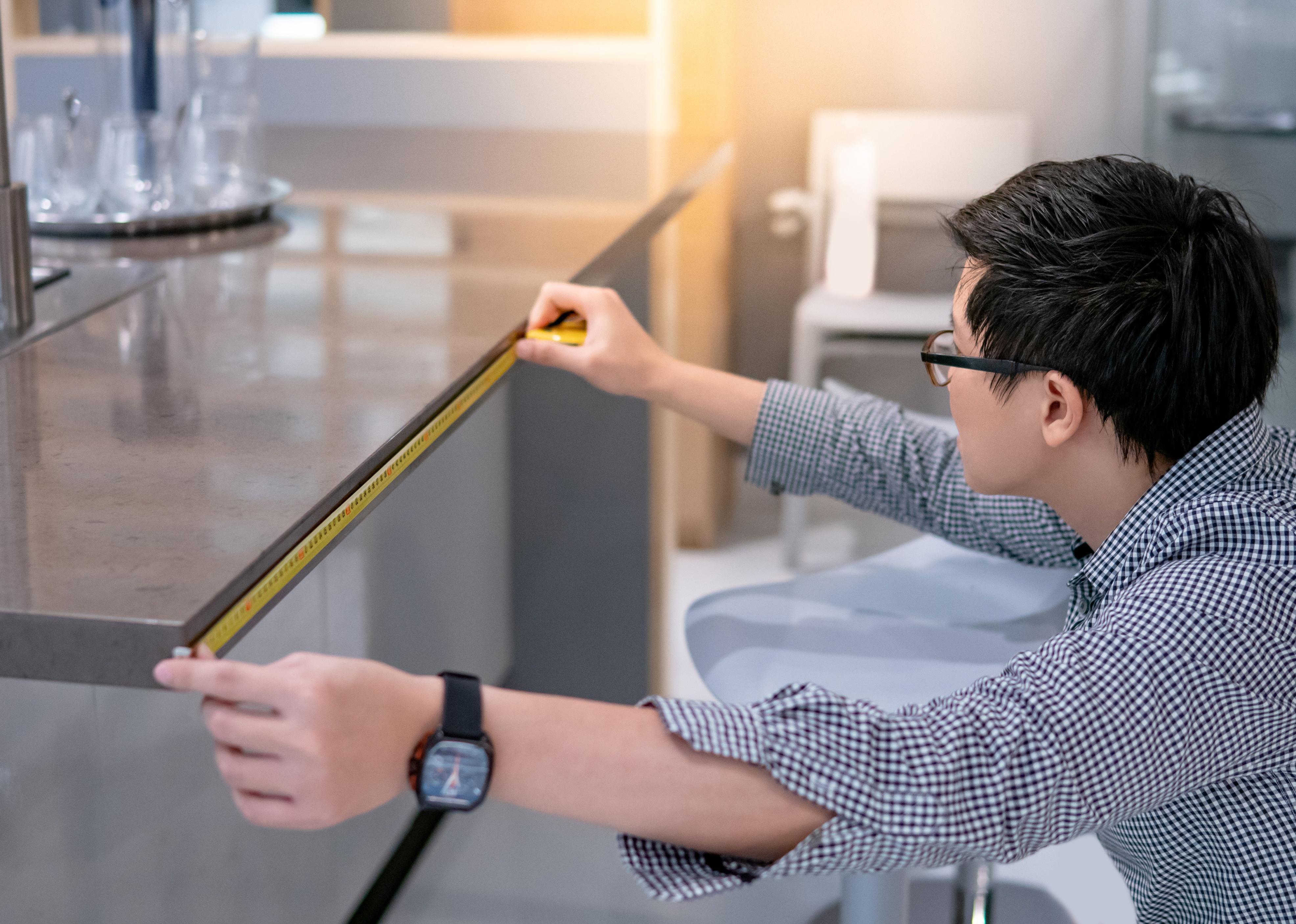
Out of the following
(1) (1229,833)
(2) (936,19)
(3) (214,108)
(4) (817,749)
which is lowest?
(1) (1229,833)

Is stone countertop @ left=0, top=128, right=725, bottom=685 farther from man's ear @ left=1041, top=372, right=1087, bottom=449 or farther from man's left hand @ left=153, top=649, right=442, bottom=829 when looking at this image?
man's ear @ left=1041, top=372, right=1087, bottom=449

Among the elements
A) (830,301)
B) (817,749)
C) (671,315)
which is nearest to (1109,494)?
(817,749)

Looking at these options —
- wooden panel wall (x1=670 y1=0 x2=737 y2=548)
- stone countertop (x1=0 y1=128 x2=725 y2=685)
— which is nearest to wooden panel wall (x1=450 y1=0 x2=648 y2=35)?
wooden panel wall (x1=670 y1=0 x2=737 y2=548)

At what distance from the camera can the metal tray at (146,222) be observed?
133 cm

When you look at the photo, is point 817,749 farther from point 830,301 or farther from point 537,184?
point 830,301

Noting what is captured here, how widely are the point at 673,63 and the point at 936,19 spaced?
2.91ft

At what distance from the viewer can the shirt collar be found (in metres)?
0.81

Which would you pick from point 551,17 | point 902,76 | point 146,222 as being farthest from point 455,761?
point 902,76

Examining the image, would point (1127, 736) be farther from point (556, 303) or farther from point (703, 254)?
point (703, 254)

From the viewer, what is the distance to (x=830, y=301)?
9.61 feet

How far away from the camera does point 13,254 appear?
0.99 m

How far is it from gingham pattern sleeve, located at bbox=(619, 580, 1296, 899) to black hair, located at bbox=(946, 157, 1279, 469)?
186 mm

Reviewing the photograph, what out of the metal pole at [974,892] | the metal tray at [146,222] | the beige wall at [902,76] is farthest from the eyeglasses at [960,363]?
the beige wall at [902,76]

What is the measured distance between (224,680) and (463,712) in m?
0.11
